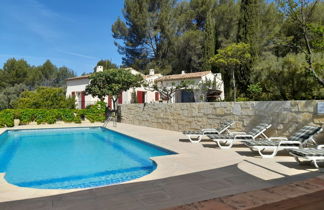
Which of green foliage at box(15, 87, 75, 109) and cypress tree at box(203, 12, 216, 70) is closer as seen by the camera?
green foliage at box(15, 87, 75, 109)

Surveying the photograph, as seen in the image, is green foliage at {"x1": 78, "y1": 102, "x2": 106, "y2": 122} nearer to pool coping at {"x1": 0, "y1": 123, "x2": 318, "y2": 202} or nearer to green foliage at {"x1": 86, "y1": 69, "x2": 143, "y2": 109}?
green foliage at {"x1": 86, "y1": 69, "x2": 143, "y2": 109}

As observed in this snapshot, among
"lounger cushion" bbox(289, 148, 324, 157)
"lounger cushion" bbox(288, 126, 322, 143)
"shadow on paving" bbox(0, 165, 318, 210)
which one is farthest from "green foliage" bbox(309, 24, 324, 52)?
"shadow on paving" bbox(0, 165, 318, 210)

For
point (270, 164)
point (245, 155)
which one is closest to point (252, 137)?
point (245, 155)

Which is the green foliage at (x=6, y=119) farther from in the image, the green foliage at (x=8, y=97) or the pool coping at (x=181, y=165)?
the pool coping at (x=181, y=165)

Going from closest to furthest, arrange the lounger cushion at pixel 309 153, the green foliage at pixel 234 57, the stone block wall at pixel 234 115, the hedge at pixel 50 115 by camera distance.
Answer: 1. the lounger cushion at pixel 309 153
2. the stone block wall at pixel 234 115
3. the hedge at pixel 50 115
4. the green foliage at pixel 234 57

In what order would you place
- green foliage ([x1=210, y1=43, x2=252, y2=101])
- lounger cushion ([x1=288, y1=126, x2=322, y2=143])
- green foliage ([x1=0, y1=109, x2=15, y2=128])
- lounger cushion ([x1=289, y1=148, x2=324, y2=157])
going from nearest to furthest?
lounger cushion ([x1=289, y1=148, x2=324, y2=157])
lounger cushion ([x1=288, y1=126, x2=322, y2=143])
green foliage ([x1=0, y1=109, x2=15, y2=128])
green foliage ([x1=210, y1=43, x2=252, y2=101])

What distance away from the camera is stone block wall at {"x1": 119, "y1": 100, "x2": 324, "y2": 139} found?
6.42 meters

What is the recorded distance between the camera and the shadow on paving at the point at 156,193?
2.85 metres

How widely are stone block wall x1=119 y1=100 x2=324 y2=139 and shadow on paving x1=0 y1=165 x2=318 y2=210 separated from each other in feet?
9.19

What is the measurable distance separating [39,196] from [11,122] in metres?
13.5

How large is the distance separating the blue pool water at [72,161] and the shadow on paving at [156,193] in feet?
4.84

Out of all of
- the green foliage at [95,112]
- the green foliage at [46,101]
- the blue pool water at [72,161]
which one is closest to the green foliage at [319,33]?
the blue pool water at [72,161]

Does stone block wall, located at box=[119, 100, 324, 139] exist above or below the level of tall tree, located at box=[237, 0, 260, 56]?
below

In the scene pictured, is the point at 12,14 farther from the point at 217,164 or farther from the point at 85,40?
the point at 217,164
